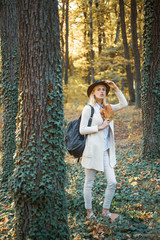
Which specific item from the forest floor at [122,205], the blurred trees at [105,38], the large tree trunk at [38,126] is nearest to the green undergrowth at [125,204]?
the forest floor at [122,205]

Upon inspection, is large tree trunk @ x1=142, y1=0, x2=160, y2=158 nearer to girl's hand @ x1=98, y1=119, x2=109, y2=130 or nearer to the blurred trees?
girl's hand @ x1=98, y1=119, x2=109, y2=130

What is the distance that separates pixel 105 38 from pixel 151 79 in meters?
14.9

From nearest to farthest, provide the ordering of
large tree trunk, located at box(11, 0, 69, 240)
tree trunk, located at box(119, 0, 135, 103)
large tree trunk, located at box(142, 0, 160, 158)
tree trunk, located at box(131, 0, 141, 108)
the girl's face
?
1. large tree trunk, located at box(11, 0, 69, 240)
2. the girl's face
3. large tree trunk, located at box(142, 0, 160, 158)
4. tree trunk, located at box(131, 0, 141, 108)
5. tree trunk, located at box(119, 0, 135, 103)

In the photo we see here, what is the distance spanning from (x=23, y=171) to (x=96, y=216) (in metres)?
1.83

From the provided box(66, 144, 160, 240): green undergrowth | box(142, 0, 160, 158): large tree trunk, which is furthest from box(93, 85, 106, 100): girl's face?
box(142, 0, 160, 158): large tree trunk

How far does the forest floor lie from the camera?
137 inches

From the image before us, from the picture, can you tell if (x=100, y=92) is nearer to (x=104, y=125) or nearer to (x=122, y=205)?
(x=104, y=125)

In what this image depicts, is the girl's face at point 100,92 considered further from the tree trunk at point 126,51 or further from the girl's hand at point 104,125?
the tree trunk at point 126,51

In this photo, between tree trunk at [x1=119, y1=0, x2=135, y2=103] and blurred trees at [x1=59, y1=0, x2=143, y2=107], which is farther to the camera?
blurred trees at [x1=59, y1=0, x2=143, y2=107]

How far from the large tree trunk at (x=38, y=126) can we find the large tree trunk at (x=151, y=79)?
4009mm

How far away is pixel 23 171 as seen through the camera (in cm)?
312

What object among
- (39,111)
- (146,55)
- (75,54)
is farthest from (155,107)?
(75,54)

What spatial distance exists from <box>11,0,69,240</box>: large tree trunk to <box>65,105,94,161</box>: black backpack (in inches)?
23.9

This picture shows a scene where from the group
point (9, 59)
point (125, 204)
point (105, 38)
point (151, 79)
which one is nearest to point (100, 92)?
point (125, 204)
